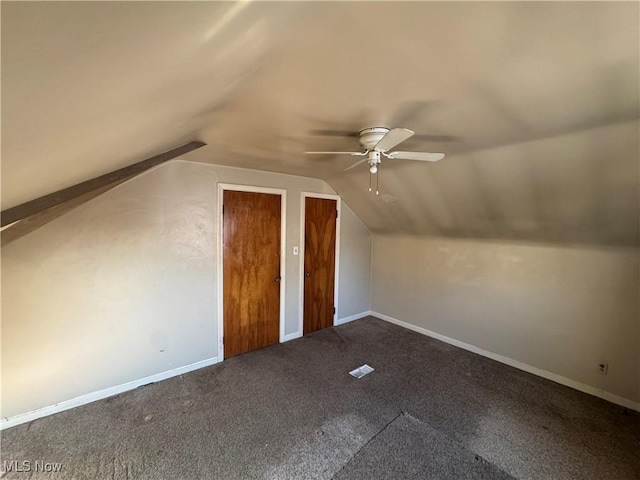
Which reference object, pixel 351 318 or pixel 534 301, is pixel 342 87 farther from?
pixel 351 318

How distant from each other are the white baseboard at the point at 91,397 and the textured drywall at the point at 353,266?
7.41 ft

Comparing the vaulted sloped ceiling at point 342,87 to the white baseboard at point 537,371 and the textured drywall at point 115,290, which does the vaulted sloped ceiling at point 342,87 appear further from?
the white baseboard at point 537,371

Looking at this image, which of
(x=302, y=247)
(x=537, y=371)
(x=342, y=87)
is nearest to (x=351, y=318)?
(x=302, y=247)

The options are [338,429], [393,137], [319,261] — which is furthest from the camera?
[319,261]

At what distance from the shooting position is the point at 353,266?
15.8ft

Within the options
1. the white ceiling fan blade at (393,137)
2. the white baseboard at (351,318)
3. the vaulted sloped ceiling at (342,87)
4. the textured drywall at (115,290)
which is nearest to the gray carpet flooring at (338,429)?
the textured drywall at (115,290)

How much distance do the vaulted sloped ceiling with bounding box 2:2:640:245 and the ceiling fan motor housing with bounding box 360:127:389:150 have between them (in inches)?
2.5

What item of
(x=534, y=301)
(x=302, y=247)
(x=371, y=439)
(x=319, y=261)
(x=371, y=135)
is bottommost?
(x=371, y=439)

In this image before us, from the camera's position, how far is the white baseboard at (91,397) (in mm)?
2349

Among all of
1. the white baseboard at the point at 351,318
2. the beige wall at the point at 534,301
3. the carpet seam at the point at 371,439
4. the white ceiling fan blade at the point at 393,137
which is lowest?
the carpet seam at the point at 371,439

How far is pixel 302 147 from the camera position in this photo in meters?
2.67

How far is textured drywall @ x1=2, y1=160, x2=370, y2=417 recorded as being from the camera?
2.37 m

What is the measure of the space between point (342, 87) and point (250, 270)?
2.61 m

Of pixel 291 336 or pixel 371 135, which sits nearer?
pixel 371 135
